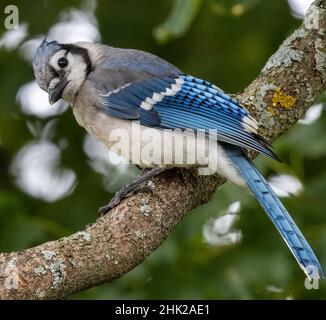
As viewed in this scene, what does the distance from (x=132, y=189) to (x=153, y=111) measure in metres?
0.71

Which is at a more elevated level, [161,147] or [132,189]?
[161,147]

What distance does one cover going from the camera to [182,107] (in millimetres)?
5438

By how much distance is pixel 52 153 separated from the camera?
7.32 metres

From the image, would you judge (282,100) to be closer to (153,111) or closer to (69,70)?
(153,111)

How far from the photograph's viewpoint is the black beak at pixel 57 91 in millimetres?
5432

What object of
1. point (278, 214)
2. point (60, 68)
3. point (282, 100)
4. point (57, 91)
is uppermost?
point (60, 68)

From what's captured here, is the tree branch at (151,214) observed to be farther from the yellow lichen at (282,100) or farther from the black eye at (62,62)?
the black eye at (62,62)

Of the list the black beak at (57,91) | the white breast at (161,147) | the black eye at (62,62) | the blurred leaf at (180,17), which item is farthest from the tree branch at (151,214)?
the black eye at (62,62)

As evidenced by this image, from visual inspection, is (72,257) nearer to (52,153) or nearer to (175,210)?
(175,210)

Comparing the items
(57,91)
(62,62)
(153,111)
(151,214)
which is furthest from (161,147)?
(62,62)

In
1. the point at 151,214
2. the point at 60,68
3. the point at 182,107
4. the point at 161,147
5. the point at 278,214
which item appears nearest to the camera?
the point at 151,214

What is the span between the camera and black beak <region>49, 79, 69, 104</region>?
543 cm

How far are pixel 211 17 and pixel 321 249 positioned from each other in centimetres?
229
